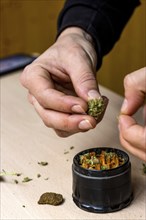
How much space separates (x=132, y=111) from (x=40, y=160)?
292mm

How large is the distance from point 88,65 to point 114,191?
0.91ft

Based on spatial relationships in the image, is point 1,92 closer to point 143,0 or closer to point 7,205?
point 7,205

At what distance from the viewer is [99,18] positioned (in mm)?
1088

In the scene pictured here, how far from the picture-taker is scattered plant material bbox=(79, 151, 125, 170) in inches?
28.5

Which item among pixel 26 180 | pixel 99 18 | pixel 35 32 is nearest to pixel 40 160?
pixel 26 180

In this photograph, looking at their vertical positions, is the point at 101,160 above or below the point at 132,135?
below

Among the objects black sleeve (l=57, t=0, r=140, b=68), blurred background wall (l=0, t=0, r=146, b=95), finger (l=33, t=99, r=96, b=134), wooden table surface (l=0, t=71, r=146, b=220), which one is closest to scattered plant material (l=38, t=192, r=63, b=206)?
wooden table surface (l=0, t=71, r=146, b=220)

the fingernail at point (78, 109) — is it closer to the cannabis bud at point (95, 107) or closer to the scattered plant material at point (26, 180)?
the cannabis bud at point (95, 107)

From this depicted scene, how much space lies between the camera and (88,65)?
2.87 feet

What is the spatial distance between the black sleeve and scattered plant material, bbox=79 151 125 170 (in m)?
0.33

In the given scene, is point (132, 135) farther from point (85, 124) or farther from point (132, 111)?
point (85, 124)

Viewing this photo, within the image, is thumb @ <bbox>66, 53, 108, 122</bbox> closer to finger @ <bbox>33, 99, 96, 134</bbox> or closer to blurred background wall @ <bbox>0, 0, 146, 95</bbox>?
finger @ <bbox>33, 99, 96, 134</bbox>

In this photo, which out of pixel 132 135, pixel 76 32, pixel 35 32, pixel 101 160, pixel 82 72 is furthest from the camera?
pixel 35 32

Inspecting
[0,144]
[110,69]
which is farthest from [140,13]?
[0,144]
